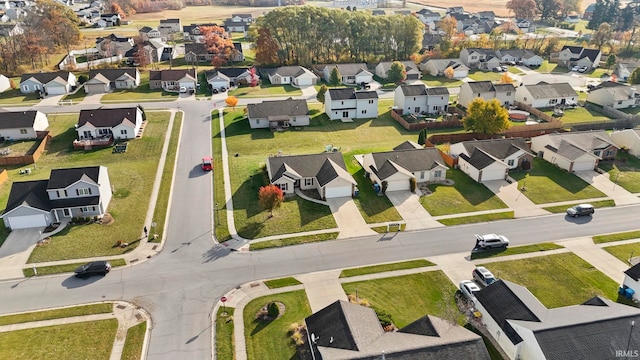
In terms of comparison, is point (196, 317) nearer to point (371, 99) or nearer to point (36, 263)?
point (36, 263)

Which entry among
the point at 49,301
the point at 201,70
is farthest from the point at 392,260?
the point at 201,70

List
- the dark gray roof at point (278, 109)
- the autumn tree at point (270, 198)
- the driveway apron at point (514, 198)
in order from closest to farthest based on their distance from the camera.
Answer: the autumn tree at point (270, 198), the driveway apron at point (514, 198), the dark gray roof at point (278, 109)

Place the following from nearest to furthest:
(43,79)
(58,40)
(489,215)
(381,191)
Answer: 1. (489,215)
2. (381,191)
3. (43,79)
4. (58,40)

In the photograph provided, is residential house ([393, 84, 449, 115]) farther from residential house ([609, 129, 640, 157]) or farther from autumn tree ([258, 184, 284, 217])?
autumn tree ([258, 184, 284, 217])

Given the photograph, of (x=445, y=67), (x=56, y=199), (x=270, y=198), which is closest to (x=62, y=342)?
(x=56, y=199)

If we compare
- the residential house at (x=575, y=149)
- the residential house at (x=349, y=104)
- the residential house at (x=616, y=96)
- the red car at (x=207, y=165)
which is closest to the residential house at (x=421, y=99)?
the residential house at (x=349, y=104)

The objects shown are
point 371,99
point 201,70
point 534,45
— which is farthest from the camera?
point 534,45

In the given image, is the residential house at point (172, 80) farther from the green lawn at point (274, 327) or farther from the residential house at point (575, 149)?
the green lawn at point (274, 327)
